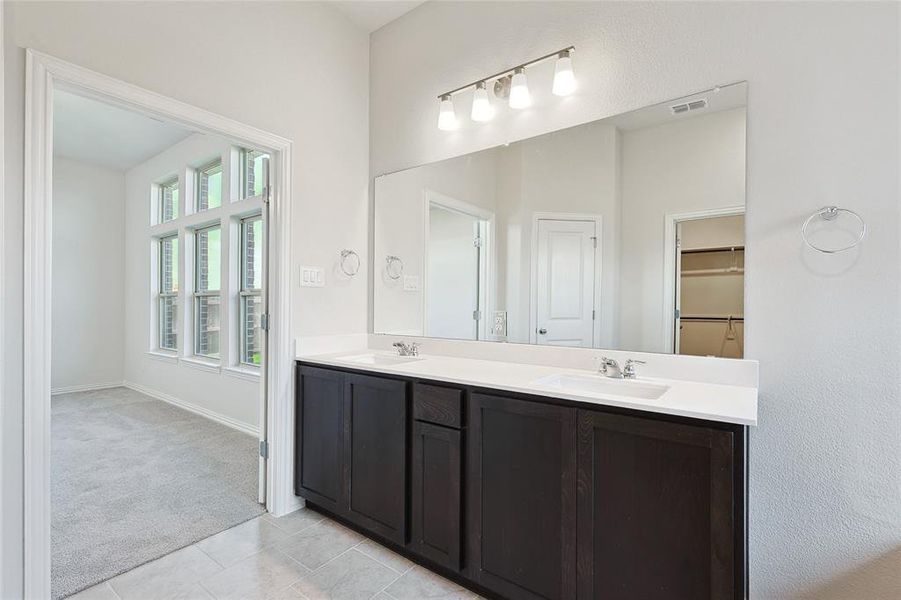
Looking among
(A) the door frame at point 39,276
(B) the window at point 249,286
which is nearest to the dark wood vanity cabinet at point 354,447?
(A) the door frame at point 39,276

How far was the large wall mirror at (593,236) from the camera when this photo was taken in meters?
1.72

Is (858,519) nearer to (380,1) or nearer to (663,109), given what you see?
(663,109)

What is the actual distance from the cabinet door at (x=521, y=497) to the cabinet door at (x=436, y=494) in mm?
63

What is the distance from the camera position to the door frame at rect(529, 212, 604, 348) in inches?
79.7

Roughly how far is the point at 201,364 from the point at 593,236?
4155 mm

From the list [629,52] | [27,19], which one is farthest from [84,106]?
[629,52]

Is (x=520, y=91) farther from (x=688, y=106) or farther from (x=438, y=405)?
(x=438, y=405)

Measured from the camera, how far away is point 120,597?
1.73m

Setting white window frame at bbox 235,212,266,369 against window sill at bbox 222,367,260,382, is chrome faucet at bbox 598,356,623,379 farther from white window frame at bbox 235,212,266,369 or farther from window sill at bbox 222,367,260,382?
white window frame at bbox 235,212,266,369

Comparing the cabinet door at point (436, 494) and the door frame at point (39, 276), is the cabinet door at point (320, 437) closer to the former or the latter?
the cabinet door at point (436, 494)

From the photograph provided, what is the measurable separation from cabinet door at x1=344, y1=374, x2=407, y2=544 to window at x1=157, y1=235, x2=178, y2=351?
428 centimetres

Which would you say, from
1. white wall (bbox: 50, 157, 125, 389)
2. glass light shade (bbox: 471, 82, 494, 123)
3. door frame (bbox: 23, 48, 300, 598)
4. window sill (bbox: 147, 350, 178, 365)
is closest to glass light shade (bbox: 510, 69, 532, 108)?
glass light shade (bbox: 471, 82, 494, 123)

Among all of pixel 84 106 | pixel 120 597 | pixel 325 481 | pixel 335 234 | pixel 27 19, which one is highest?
pixel 84 106

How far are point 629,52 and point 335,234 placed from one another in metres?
1.84
